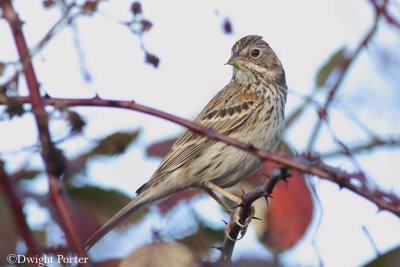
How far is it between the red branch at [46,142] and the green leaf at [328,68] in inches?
162

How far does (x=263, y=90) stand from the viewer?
24.2ft

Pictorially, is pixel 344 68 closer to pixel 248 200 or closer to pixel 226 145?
pixel 248 200

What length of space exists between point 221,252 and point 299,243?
0.63 meters

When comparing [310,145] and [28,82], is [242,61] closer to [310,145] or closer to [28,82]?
[310,145]

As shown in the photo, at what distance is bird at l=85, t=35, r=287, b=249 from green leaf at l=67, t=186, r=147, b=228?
2.18 m

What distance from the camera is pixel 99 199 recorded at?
3.73 meters

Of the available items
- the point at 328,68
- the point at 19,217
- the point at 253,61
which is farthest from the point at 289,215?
the point at 253,61

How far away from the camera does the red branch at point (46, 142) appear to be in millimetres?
1589

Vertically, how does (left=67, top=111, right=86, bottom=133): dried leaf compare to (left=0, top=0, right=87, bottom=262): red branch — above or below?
above

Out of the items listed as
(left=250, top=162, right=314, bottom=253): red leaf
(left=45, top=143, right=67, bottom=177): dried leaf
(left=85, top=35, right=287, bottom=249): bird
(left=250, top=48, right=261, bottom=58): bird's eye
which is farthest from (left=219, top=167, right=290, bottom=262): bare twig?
(left=250, top=48, right=261, bottom=58): bird's eye

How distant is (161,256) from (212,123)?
5.47 meters

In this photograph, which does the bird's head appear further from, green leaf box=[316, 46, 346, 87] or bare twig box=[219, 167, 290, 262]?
bare twig box=[219, 167, 290, 262]

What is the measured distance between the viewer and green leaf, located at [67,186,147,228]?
365 cm

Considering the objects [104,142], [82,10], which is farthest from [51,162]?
[82,10]
